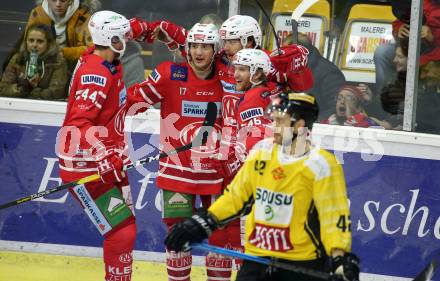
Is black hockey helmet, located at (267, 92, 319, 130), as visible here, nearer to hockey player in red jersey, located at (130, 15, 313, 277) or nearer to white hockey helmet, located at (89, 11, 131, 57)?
hockey player in red jersey, located at (130, 15, 313, 277)

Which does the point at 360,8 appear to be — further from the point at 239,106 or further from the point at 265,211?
the point at 265,211

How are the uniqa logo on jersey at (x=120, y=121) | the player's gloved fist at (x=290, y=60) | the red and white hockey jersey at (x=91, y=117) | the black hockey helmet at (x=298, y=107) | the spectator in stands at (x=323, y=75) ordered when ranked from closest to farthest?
1. the black hockey helmet at (x=298, y=107)
2. the red and white hockey jersey at (x=91, y=117)
3. the uniqa logo on jersey at (x=120, y=121)
4. the player's gloved fist at (x=290, y=60)
5. the spectator in stands at (x=323, y=75)

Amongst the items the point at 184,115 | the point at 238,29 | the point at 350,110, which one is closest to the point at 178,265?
the point at 184,115

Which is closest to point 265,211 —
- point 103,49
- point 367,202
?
point 103,49

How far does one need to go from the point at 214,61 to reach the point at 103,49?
2.48ft

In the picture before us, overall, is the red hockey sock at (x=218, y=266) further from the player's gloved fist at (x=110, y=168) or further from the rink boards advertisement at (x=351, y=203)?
the rink boards advertisement at (x=351, y=203)

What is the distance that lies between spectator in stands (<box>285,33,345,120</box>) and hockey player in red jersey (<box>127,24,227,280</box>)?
1.04 meters

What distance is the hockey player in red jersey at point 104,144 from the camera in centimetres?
685

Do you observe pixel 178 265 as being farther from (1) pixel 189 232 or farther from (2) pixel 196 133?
(1) pixel 189 232

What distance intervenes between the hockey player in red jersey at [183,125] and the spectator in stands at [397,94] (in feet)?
4.57

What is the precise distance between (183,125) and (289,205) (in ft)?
6.56

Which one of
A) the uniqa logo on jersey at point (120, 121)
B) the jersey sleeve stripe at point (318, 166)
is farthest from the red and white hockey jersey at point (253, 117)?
the jersey sleeve stripe at point (318, 166)

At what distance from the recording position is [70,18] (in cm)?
830

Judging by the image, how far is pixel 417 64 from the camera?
26.1 feet
